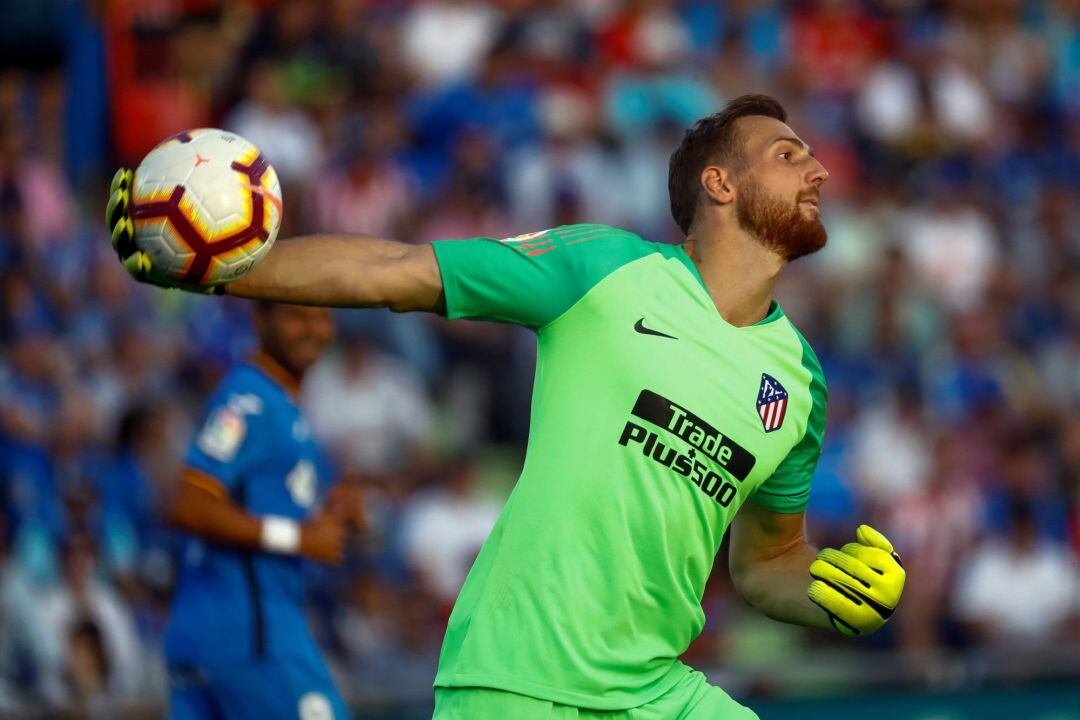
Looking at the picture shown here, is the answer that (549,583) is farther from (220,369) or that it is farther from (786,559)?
(220,369)

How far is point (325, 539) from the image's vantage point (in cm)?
639

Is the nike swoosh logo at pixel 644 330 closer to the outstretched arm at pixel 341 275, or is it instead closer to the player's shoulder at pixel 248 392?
the outstretched arm at pixel 341 275

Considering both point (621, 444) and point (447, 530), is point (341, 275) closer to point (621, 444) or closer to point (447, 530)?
point (621, 444)

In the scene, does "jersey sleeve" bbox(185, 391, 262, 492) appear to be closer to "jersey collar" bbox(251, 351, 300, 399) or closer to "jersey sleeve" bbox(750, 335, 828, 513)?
"jersey collar" bbox(251, 351, 300, 399)

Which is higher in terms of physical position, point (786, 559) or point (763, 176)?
point (763, 176)

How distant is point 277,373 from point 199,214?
114 inches

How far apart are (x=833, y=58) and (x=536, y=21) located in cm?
278

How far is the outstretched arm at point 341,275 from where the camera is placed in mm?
3990

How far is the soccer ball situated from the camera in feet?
→ 12.8

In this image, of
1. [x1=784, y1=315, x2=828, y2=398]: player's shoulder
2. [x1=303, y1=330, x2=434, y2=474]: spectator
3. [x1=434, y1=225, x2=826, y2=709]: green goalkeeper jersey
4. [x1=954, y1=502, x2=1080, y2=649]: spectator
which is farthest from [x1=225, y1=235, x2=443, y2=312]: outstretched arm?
[x1=954, y1=502, x2=1080, y2=649]: spectator

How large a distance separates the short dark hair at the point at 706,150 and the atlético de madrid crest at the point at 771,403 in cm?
61

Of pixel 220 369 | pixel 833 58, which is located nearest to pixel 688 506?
pixel 220 369

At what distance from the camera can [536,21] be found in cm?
1370

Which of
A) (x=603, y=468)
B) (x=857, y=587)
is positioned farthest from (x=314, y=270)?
(x=857, y=587)
